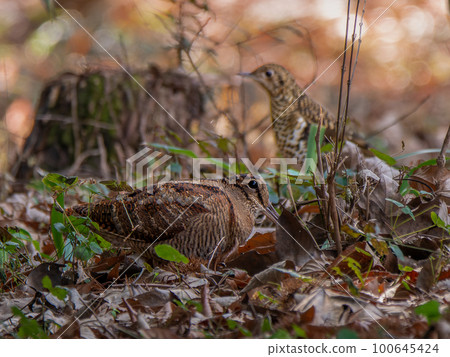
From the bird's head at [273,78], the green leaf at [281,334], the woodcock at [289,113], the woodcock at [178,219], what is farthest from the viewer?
the bird's head at [273,78]

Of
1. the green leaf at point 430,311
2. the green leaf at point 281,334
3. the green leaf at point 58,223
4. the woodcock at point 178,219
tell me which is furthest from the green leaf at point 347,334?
the green leaf at point 58,223

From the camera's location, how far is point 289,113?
4.73m

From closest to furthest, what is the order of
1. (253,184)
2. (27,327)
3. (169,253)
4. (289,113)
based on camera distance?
1. (27,327)
2. (169,253)
3. (253,184)
4. (289,113)

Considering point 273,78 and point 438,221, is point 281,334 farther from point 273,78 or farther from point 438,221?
point 273,78

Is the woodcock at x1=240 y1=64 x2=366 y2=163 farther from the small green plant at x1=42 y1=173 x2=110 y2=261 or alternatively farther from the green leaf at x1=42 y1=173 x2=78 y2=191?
the green leaf at x1=42 y1=173 x2=78 y2=191

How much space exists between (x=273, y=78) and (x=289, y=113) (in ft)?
1.32

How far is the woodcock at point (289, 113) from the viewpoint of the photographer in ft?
15.1

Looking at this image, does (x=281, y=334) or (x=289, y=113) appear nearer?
(x=281, y=334)

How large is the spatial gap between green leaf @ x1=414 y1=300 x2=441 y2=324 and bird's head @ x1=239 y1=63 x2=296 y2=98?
3271 millimetres

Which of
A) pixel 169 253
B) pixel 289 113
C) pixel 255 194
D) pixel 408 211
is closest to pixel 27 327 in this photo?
pixel 169 253

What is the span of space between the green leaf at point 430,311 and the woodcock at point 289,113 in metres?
2.60

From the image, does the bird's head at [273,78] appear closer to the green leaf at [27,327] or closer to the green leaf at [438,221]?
the green leaf at [438,221]

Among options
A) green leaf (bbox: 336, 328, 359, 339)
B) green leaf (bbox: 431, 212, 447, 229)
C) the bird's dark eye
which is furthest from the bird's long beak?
green leaf (bbox: 336, 328, 359, 339)
